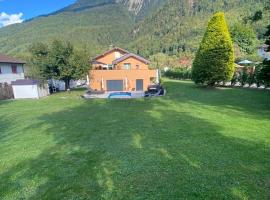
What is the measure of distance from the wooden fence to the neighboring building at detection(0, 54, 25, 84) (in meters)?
2.05

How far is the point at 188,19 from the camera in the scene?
109875mm

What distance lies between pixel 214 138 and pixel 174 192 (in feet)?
16.2

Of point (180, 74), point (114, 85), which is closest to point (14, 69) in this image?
point (114, 85)

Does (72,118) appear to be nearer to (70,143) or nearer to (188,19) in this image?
(70,143)

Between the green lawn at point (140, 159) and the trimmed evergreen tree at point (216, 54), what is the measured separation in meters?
13.9

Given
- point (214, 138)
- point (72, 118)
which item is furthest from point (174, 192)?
point (72, 118)

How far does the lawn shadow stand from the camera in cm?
627

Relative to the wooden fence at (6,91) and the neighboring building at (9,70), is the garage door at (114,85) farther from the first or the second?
the neighboring building at (9,70)

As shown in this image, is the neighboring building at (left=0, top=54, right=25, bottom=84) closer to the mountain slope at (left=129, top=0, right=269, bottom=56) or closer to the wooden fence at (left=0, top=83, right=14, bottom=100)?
the wooden fence at (left=0, top=83, right=14, bottom=100)

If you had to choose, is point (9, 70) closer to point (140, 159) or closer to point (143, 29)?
point (140, 159)

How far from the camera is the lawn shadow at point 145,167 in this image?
6.27 m

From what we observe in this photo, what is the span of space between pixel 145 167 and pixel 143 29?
133 m

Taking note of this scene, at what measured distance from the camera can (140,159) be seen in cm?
847

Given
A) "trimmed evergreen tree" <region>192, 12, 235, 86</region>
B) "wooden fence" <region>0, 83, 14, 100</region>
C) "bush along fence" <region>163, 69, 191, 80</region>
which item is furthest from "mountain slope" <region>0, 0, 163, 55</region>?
"trimmed evergreen tree" <region>192, 12, 235, 86</region>
